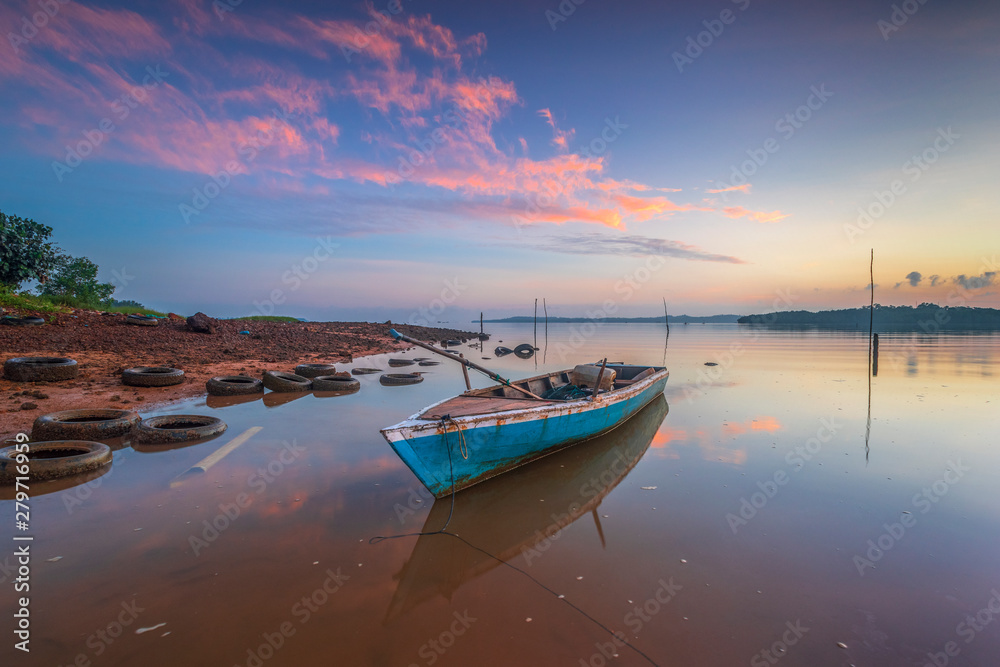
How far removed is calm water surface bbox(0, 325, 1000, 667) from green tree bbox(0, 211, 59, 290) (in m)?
22.8

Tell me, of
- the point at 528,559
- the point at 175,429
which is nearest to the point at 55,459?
the point at 175,429

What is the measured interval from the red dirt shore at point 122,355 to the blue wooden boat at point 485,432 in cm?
772

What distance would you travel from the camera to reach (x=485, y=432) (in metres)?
6.18

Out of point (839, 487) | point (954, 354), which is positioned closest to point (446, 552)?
point (839, 487)

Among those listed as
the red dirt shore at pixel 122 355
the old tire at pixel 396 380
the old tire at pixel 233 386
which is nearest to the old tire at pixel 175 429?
the red dirt shore at pixel 122 355

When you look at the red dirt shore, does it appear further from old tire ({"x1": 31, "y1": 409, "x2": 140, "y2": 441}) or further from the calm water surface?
the calm water surface

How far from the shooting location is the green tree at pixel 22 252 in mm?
20609

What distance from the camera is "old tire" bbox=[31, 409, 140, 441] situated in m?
7.16

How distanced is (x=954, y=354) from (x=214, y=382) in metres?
41.5

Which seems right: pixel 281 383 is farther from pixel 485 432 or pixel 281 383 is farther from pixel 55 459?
pixel 485 432

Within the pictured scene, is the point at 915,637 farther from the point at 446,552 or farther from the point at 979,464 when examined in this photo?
the point at 979,464

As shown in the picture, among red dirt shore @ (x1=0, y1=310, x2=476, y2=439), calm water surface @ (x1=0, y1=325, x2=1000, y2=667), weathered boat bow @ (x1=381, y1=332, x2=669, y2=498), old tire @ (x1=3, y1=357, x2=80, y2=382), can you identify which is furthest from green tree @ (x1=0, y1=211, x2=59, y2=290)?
weathered boat bow @ (x1=381, y1=332, x2=669, y2=498)

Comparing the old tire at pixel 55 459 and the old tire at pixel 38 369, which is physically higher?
the old tire at pixel 38 369

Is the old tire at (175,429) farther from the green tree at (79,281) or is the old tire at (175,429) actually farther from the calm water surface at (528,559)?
the green tree at (79,281)
